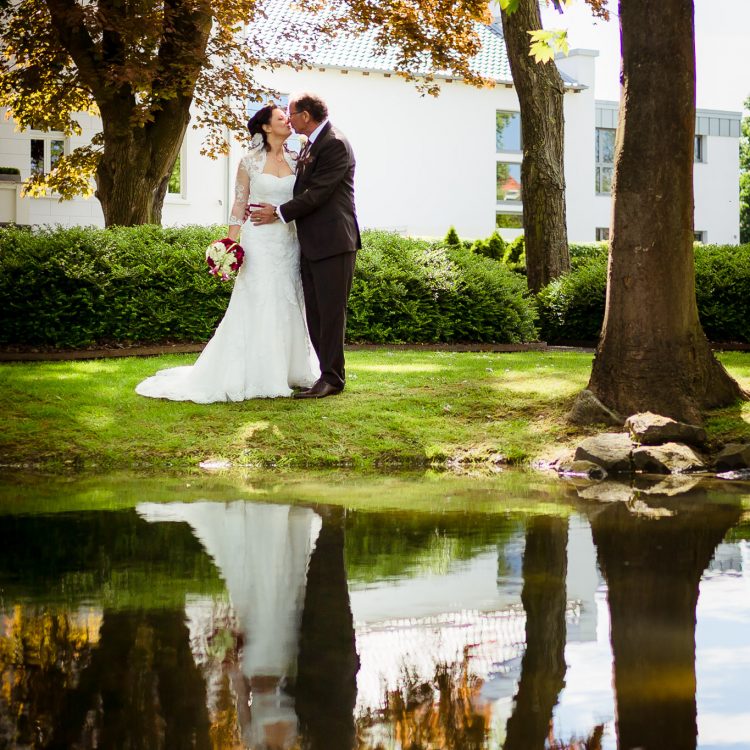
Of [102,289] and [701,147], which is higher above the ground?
[701,147]

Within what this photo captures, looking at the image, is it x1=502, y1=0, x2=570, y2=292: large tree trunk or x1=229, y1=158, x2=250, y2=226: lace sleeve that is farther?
x1=502, y1=0, x2=570, y2=292: large tree trunk

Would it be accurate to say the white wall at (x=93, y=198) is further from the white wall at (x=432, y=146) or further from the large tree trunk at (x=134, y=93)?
the white wall at (x=432, y=146)

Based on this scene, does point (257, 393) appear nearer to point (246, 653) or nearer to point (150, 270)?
point (150, 270)

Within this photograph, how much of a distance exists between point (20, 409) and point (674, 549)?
21.7 feet

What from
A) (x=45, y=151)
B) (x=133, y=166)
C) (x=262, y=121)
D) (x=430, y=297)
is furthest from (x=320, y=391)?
(x=45, y=151)

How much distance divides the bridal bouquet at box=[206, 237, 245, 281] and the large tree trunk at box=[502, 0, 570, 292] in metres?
9.19

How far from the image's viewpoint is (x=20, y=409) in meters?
9.91

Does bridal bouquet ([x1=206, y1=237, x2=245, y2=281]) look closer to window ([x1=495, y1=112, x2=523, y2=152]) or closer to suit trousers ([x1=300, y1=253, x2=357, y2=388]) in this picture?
suit trousers ([x1=300, y1=253, x2=357, y2=388])

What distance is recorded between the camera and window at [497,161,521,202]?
43.5 metres

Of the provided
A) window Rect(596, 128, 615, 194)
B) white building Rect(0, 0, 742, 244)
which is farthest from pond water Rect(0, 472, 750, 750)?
window Rect(596, 128, 615, 194)

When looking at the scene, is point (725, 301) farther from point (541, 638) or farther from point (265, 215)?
point (541, 638)

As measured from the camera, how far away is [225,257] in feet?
33.3

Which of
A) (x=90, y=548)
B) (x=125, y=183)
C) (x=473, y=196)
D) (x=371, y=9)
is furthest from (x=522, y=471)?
(x=473, y=196)

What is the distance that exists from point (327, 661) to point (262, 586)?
1123 millimetres
